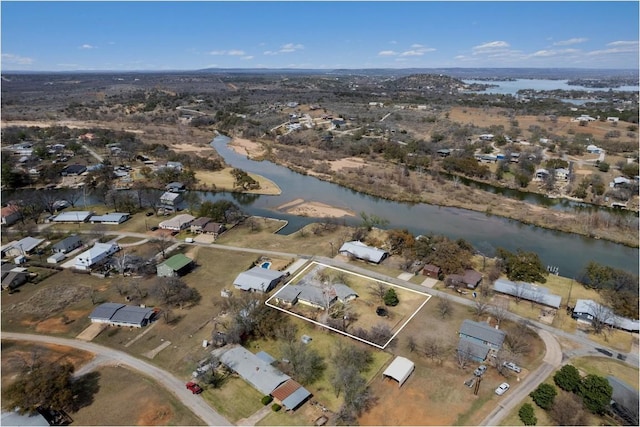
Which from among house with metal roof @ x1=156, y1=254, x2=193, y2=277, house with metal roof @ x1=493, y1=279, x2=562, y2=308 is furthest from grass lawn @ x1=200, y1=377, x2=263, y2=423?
house with metal roof @ x1=493, y1=279, x2=562, y2=308

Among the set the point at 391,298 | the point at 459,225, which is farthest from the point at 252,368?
the point at 459,225

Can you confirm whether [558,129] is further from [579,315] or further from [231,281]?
[231,281]

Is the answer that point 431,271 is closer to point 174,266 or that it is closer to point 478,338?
point 478,338

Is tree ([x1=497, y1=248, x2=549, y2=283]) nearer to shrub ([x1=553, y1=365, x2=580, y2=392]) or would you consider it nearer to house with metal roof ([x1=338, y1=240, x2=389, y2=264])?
house with metal roof ([x1=338, y1=240, x2=389, y2=264])

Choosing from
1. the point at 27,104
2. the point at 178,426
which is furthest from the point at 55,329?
the point at 27,104

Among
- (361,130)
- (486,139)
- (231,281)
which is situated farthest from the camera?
(361,130)

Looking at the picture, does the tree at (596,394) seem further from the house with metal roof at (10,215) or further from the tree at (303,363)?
the house with metal roof at (10,215)
